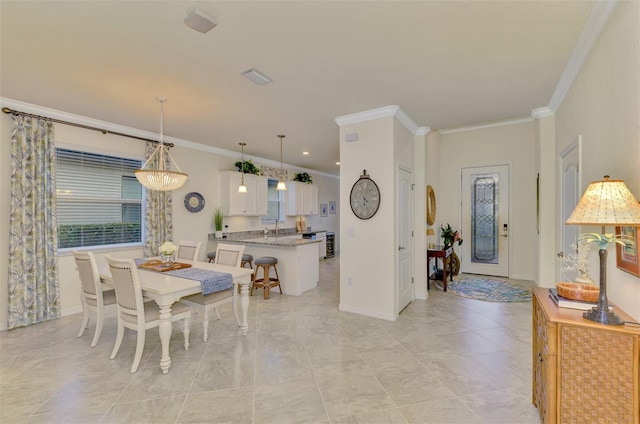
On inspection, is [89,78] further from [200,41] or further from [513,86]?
[513,86]

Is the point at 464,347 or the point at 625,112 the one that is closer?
the point at 625,112

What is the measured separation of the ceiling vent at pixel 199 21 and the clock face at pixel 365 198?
2.47 metres

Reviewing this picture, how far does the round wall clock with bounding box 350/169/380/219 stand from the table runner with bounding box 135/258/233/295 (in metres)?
1.85

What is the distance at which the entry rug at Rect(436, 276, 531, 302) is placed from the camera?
14.8 feet

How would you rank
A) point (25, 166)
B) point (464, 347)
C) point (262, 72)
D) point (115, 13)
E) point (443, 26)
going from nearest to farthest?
point (115, 13) → point (443, 26) → point (262, 72) → point (464, 347) → point (25, 166)

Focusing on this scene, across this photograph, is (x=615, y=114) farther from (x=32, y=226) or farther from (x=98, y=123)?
(x=32, y=226)

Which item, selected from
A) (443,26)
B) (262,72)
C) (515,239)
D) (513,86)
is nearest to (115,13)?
(262,72)

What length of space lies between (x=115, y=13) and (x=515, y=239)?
632 cm

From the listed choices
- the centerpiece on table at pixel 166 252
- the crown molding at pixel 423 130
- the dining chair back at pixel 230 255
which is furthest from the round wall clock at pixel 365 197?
the centerpiece on table at pixel 166 252

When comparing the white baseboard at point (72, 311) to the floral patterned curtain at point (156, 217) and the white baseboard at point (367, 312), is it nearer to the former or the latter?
the floral patterned curtain at point (156, 217)

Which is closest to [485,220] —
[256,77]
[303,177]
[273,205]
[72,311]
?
[303,177]

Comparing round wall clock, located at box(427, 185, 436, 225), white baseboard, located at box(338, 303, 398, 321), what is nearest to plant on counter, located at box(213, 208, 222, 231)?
white baseboard, located at box(338, 303, 398, 321)

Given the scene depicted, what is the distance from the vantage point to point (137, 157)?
4836 mm

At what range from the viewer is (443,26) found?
214 centimetres
